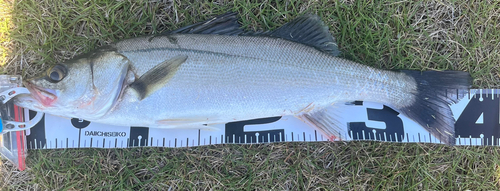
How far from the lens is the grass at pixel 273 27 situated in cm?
223

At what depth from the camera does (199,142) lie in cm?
222

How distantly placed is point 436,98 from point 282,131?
3.67 feet

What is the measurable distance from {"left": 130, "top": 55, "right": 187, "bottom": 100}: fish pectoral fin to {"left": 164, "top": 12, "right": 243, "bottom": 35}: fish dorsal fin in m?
0.32

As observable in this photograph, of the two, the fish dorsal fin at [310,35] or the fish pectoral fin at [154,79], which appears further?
the fish dorsal fin at [310,35]

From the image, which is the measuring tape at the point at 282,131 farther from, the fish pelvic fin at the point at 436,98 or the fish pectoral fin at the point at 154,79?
the fish pectoral fin at the point at 154,79

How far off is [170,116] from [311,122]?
3.27 ft

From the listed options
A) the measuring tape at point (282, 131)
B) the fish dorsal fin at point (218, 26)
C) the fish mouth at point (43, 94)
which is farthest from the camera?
the measuring tape at point (282, 131)

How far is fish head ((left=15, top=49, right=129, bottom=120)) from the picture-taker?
1.79 metres

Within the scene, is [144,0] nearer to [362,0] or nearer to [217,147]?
[217,147]

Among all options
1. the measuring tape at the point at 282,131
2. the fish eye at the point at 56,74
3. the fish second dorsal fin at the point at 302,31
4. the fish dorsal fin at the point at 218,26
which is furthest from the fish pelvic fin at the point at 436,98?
the fish eye at the point at 56,74

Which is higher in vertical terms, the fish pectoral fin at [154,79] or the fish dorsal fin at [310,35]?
the fish dorsal fin at [310,35]

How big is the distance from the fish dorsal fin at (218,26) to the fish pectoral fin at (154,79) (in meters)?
0.32

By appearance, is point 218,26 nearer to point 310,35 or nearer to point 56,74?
point 310,35

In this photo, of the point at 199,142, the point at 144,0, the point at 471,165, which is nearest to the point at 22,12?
the point at 144,0
